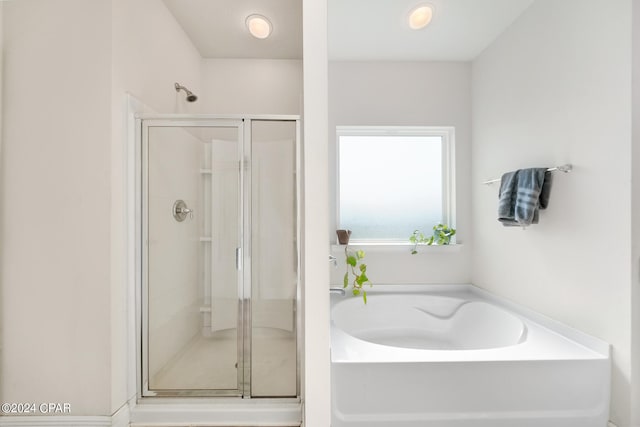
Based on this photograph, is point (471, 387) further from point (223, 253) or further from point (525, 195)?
point (223, 253)

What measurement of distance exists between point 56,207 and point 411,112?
8.06 feet

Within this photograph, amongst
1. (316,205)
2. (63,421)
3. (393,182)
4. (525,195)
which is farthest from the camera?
(393,182)

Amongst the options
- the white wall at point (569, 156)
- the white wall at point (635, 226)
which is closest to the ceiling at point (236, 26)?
the white wall at point (569, 156)

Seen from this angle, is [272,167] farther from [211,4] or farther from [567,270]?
[567,270]

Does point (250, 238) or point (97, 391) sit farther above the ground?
point (250, 238)

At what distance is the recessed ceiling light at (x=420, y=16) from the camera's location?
2.01 metres

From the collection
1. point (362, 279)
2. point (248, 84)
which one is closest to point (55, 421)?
point (362, 279)

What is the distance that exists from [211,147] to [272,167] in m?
0.36

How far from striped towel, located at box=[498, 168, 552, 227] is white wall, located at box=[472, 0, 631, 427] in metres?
0.07

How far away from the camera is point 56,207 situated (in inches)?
57.8

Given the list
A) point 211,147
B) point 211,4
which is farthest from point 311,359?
point 211,4

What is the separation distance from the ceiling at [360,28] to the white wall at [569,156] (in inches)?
8.3

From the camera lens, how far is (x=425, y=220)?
8.66ft

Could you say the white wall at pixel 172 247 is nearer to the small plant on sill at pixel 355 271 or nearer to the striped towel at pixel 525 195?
the small plant on sill at pixel 355 271
